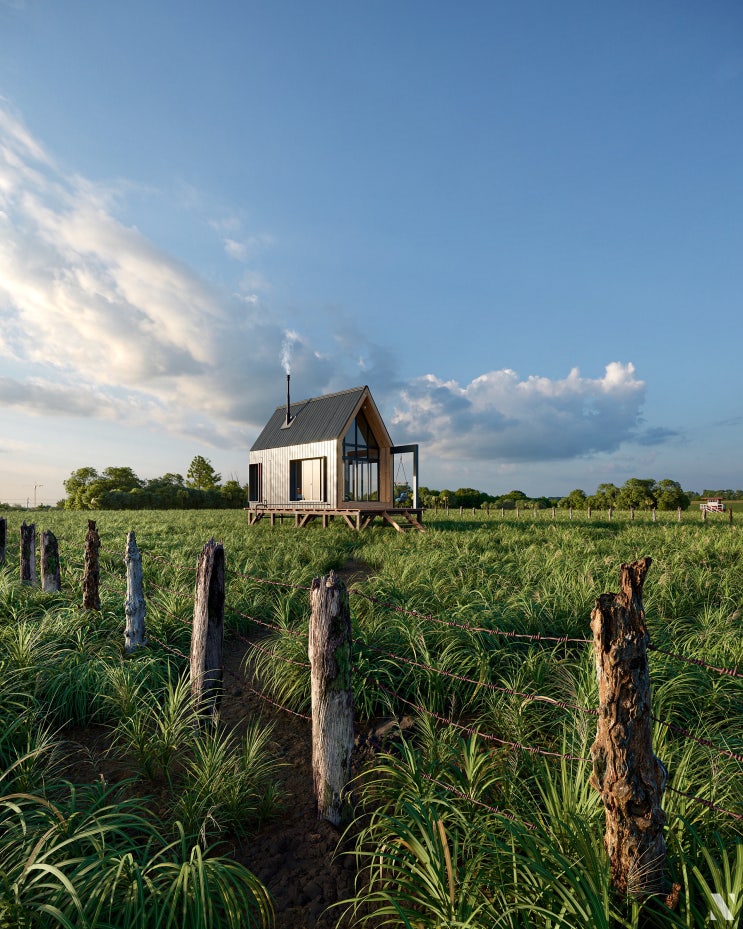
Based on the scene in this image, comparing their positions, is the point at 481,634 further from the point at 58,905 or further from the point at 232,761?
the point at 58,905

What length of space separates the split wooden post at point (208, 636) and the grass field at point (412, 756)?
8.2 inches

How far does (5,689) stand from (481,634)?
4.34 meters

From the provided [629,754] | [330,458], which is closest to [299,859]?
[629,754]

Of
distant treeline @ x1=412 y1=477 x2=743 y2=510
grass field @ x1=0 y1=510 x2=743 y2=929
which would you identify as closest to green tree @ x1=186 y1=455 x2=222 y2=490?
distant treeline @ x1=412 y1=477 x2=743 y2=510

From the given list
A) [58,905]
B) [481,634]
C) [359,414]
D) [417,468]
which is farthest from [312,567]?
[359,414]

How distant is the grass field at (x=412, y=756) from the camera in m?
2.22

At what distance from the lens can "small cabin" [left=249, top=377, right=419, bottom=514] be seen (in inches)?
741

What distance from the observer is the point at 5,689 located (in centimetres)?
420

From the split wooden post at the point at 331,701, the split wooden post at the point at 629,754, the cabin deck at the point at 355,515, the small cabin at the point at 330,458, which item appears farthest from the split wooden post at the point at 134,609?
the small cabin at the point at 330,458

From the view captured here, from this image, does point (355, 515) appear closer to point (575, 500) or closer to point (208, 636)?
point (208, 636)

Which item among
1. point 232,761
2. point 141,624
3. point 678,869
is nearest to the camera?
point 678,869

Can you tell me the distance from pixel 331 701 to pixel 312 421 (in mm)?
17836

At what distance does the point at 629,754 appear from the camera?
2.14 m

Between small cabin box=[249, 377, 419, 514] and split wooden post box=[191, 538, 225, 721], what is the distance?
13.5 m
